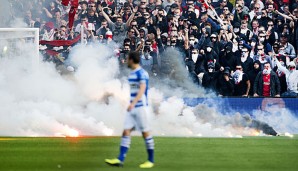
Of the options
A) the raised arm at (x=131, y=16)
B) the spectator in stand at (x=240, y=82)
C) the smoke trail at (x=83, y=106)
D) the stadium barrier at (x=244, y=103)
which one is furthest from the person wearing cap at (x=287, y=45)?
the raised arm at (x=131, y=16)

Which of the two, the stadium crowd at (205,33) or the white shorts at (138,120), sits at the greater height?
the stadium crowd at (205,33)

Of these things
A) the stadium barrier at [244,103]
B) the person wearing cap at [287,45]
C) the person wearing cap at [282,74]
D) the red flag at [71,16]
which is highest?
the red flag at [71,16]

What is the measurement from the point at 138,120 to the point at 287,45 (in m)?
14.6

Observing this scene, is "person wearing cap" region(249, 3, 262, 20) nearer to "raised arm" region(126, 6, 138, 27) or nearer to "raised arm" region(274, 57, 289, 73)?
"raised arm" region(274, 57, 289, 73)

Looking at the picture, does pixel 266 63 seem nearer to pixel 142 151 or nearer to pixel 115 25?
pixel 115 25

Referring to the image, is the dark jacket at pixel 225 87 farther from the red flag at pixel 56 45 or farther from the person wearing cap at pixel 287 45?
the red flag at pixel 56 45

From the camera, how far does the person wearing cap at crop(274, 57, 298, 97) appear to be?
2616cm

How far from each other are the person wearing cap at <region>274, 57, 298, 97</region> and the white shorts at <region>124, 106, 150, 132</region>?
43.4 ft

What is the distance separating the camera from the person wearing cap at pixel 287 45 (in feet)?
88.4

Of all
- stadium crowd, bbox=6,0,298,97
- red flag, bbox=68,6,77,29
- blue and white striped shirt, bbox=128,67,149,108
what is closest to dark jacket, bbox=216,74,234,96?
stadium crowd, bbox=6,0,298,97

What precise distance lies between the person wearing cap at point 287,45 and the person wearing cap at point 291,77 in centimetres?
30

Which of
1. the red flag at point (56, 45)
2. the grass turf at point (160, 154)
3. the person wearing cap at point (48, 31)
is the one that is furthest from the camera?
the person wearing cap at point (48, 31)

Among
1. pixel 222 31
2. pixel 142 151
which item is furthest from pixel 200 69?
pixel 142 151

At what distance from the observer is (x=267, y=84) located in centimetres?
2641
